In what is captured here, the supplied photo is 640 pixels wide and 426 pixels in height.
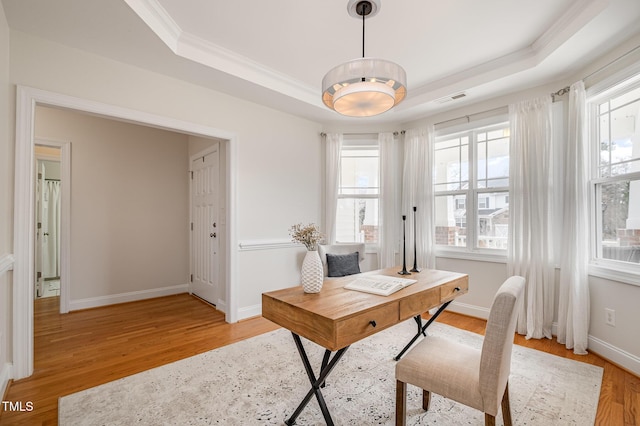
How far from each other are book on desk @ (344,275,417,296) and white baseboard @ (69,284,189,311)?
12.1 feet

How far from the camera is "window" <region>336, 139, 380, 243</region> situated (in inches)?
177

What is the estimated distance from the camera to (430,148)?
3994 millimetres

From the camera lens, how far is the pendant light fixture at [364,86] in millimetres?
1793

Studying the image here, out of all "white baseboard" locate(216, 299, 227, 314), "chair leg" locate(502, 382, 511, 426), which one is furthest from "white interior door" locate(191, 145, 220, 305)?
"chair leg" locate(502, 382, 511, 426)

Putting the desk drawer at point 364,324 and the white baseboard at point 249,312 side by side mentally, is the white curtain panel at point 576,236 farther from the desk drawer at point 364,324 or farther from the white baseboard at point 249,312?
the white baseboard at point 249,312

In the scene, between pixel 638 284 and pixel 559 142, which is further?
pixel 559 142

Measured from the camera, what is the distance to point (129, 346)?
2840 millimetres

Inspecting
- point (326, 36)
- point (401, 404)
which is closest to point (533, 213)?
point (401, 404)

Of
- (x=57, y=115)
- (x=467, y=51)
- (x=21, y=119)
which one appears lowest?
(x=21, y=119)

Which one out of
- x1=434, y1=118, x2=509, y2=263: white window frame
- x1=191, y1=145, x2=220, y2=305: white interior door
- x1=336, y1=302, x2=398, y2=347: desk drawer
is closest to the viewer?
x1=336, y1=302, x2=398, y2=347: desk drawer

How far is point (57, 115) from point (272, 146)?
271cm

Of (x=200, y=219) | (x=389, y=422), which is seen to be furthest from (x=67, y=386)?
(x=200, y=219)

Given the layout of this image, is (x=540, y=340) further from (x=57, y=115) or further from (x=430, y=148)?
(x=57, y=115)

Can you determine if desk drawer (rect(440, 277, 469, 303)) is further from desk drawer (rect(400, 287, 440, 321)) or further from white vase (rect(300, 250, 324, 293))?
white vase (rect(300, 250, 324, 293))
